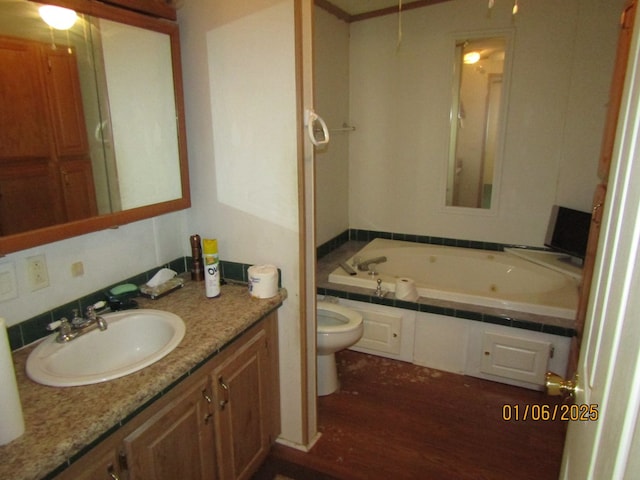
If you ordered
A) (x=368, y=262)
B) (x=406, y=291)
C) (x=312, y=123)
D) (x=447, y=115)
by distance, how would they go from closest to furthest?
(x=312, y=123) < (x=406, y=291) < (x=368, y=262) < (x=447, y=115)

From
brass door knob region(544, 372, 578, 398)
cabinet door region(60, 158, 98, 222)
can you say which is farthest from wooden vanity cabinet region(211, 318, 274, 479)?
brass door knob region(544, 372, 578, 398)

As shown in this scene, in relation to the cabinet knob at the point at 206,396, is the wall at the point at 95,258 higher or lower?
higher

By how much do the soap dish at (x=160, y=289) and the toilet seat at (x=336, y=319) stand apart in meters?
0.82

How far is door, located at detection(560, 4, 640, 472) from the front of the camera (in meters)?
0.47

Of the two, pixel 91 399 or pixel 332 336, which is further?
pixel 332 336

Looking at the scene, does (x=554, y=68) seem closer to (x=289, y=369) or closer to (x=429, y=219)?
(x=429, y=219)

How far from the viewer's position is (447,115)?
3.28 metres

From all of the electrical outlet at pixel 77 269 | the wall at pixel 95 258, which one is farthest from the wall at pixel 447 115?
the electrical outlet at pixel 77 269

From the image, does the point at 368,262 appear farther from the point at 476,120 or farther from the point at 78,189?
the point at 78,189

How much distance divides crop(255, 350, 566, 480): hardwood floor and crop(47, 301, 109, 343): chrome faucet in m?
1.02

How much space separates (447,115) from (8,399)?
10.5 ft

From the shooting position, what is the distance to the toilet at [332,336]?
224 centimetres

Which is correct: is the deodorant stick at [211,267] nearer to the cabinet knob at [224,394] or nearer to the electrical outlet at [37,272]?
the cabinet knob at [224,394]

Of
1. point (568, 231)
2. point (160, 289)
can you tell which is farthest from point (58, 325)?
point (568, 231)
